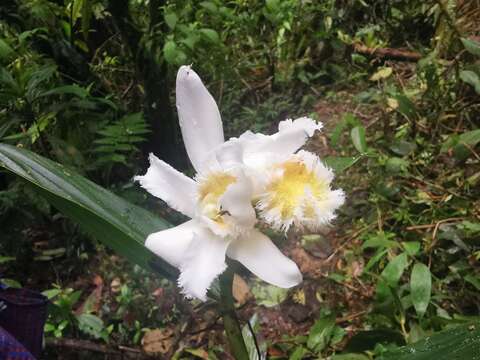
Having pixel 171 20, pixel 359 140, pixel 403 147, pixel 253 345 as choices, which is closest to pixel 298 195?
pixel 253 345

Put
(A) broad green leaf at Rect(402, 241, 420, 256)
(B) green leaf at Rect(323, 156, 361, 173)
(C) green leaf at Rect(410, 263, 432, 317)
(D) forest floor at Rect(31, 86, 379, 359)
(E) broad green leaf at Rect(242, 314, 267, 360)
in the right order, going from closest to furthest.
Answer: (B) green leaf at Rect(323, 156, 361, 173), (E) broad green leaf at Rect(242, 314, 267, 360), (C) green leaf at Rect(410, 263, 432, 317), (A) broad green leaf at Rect(402, 241, 420, 256), (D) forest floor at Rect(31, 86, 379, 359)

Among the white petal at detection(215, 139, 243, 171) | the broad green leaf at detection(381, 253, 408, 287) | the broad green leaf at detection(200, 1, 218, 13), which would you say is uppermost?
the broad green leaf at detection(200, 1, 218, 13)

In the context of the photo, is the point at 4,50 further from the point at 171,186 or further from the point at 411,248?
the point at 411,248

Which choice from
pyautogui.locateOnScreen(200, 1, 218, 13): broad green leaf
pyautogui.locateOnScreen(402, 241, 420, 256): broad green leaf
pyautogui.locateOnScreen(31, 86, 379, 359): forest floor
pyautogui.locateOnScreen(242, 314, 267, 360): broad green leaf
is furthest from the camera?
pyautogui.locateOnScreen(200, 1, 218, 13): broad green leaf

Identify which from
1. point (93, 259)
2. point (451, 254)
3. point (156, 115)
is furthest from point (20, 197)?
point (451, 254)

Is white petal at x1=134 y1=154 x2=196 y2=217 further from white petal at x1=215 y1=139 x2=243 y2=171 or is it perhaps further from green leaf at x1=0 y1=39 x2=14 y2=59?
green leaf at x1=0 y1=39 x2=14 y2=59

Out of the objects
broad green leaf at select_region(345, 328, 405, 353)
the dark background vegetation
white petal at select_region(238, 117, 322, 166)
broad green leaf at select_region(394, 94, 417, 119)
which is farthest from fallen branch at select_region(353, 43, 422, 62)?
white petal at select_region(238, 117, 322, 166)

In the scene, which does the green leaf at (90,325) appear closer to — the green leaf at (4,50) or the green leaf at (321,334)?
the green leaf at (321,334)
